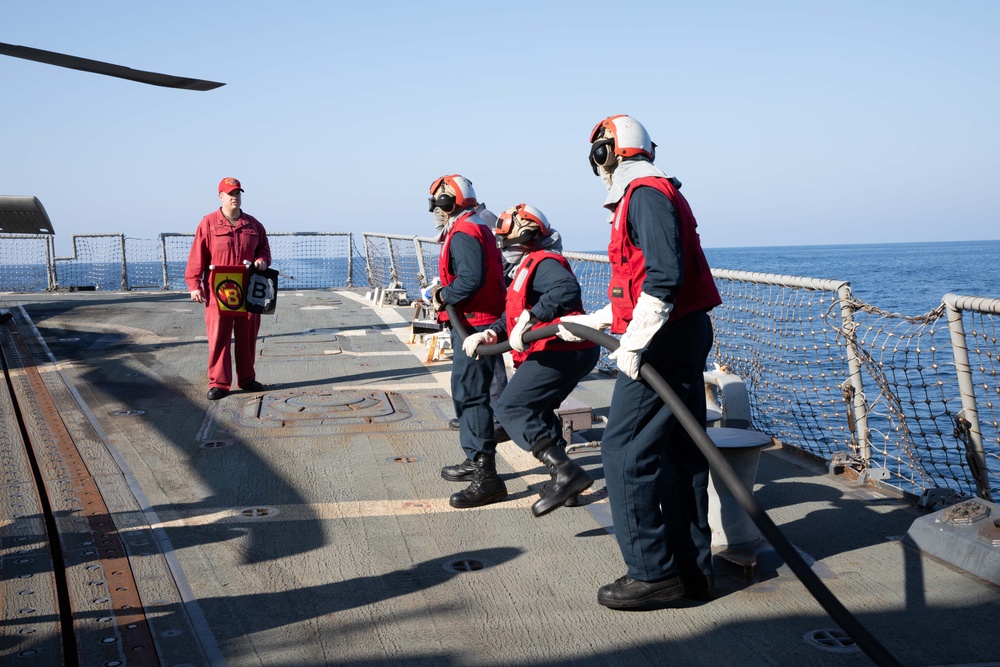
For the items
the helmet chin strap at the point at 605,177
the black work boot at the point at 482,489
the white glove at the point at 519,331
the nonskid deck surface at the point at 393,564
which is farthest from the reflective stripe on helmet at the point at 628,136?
the black work boot at the point at 482,489

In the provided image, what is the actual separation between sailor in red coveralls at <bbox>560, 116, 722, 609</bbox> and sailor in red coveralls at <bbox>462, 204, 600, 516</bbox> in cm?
95

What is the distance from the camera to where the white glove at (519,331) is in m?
4.70

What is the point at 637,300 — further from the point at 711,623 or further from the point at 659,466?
the point at 711,623

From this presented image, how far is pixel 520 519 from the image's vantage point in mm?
5078

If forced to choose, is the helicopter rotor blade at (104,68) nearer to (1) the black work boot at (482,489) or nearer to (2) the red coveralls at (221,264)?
(1) the black work boot at (482,489)

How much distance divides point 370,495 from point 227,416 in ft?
8.62

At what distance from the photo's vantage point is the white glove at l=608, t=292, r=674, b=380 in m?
3.57

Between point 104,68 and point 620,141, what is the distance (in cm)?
218

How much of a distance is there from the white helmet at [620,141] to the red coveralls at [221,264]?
5306 millimetres

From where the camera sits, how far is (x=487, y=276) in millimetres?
5531

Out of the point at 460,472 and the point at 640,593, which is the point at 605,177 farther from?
the point at 460,472

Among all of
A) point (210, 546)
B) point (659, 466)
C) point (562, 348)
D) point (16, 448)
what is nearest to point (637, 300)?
point (659, 466)

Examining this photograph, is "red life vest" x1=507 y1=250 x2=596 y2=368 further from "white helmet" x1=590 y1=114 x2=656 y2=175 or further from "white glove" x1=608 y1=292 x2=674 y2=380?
"white glove" x1=608 y1=292 x2=674 y2=380

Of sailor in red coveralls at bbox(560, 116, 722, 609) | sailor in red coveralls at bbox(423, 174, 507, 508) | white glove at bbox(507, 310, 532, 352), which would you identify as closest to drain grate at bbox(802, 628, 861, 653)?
sailor in red coveralls at bbox(560, 116, 722, 609)
